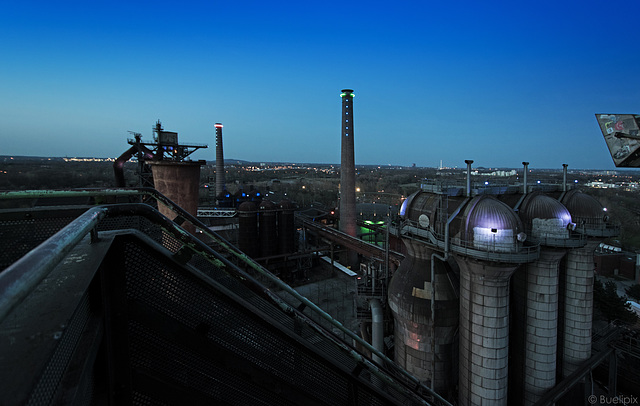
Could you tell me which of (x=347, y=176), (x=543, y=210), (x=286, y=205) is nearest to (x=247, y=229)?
(x=286, y=205)

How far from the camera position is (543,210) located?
13516 mm

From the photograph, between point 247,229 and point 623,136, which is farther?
point 247,229

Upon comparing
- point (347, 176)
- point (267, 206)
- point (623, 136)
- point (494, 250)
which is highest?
point (623, 136)

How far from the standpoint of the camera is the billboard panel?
13102 mm

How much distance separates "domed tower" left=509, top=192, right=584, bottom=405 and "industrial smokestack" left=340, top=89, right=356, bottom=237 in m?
22.3

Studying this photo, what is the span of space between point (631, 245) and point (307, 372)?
5721cm

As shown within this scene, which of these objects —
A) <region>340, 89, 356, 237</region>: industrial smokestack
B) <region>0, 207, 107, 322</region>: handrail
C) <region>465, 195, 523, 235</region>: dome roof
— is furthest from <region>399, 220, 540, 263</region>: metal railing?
<region>340, 89, 356, 237</region>: industrial smokestack

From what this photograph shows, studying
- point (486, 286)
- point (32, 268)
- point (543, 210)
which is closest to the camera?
point (32, 268)

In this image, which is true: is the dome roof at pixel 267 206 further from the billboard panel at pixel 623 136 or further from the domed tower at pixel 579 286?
the billboard panel at pixel 623 136

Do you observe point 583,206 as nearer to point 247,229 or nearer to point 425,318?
point 425,318

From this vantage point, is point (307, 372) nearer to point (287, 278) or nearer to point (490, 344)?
point (490, 344)

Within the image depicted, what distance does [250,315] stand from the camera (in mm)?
2795

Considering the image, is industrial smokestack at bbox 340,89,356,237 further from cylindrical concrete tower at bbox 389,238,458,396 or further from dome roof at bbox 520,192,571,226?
dome roof at bbox 520,192,571,226

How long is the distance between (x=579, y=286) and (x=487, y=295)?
6193mm
